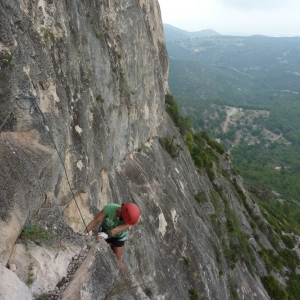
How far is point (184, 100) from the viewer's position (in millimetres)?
184000

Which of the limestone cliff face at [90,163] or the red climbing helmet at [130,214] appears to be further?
the red climbing helmet at [130,214]

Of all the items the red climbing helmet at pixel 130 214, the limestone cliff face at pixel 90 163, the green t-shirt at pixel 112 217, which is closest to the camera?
the limestone cliff face at pixel 90 163

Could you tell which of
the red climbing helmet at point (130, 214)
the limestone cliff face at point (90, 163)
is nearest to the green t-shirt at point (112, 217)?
the red climbing helmet at point (130, 214)

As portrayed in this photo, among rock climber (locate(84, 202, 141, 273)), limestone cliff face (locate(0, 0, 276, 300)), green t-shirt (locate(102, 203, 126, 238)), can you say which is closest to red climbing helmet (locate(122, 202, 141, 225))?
rock climber (locate(84, 202, 141, 273))

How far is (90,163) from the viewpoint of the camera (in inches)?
413

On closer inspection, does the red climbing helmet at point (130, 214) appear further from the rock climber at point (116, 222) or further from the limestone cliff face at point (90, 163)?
the limestone cliff face at point (90, 163)

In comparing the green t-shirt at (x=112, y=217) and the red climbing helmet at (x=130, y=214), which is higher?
the red climbing helmet at (x=130, y=214)

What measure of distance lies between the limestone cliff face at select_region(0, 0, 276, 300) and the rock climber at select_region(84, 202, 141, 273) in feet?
1.60

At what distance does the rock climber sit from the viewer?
656cm

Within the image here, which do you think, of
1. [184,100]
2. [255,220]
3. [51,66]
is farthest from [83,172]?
[184,100]

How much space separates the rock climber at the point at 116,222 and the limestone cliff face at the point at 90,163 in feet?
1.60

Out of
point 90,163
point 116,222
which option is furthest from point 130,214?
point 90,163

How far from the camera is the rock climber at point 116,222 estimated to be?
6562 millimetres

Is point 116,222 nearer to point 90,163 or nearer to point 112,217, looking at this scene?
point 112,217
